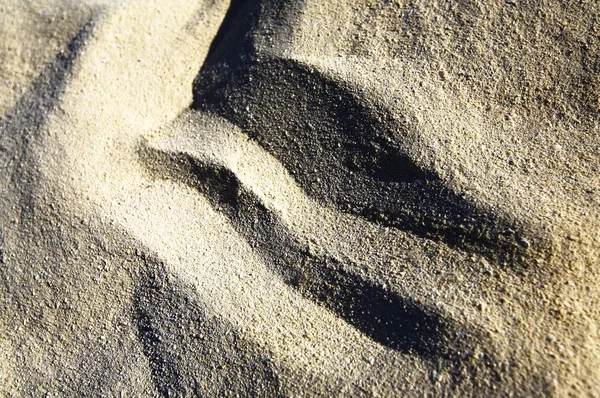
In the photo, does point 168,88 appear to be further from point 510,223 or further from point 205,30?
point 510,223

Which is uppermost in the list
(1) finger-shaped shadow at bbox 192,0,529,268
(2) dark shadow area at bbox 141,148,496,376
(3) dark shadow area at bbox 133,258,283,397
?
(1) finger-shaped shadow at bbox 192,0,529,268

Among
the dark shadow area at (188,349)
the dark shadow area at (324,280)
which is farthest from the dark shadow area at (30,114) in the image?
the dark shadow area at (188,349)

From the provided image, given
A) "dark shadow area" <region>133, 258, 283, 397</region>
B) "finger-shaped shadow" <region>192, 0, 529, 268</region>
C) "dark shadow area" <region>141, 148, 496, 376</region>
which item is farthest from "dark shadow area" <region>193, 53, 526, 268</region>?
"dark shadow area" <region>133, 258, 283, 397</region>

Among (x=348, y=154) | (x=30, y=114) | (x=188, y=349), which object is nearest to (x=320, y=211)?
(x=348, y=154)

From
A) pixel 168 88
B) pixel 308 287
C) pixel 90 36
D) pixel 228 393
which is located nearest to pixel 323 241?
pixel 308 287

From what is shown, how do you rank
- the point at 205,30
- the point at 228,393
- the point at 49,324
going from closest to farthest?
the point at 228,393
the point at 49,324
the point at 205,30

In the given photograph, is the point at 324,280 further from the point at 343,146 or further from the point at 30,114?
the point at 30,114

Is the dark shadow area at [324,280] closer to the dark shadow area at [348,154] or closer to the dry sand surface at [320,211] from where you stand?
the dry sand surface at [320,211]

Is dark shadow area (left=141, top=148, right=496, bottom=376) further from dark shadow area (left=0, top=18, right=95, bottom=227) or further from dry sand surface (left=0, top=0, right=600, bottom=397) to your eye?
dark shadow area (left=0, top=18, right=95, bottom=227)
